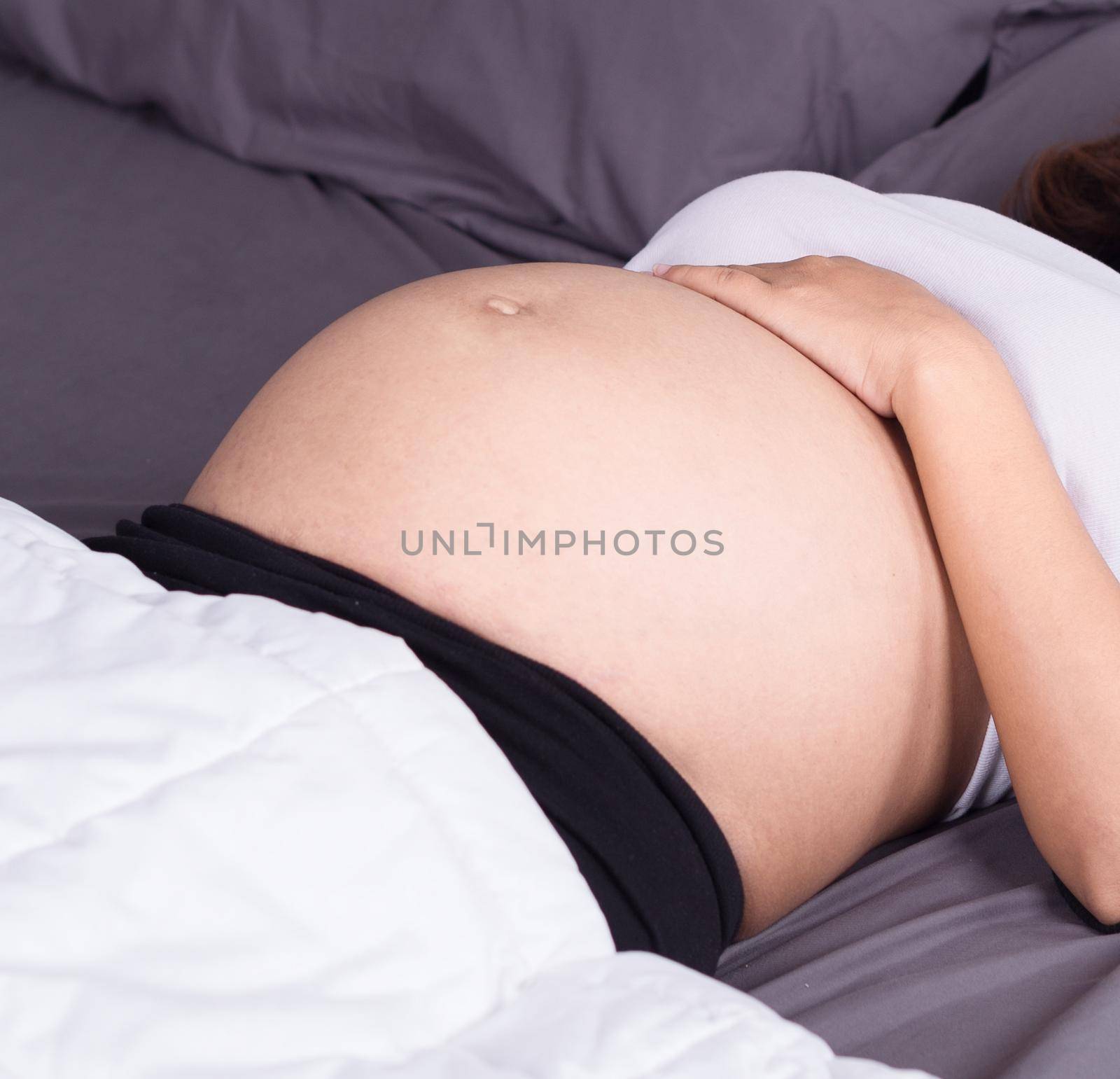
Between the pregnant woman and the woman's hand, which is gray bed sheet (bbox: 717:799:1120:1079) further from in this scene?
the woman's hand

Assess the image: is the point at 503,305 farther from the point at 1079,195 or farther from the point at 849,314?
the point at 1079,195

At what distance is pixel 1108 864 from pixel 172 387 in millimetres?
1008

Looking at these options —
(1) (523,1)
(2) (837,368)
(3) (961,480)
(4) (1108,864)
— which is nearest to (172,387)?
(1) (523,1)

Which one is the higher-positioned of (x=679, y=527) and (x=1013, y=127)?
(x=1013, y=127)

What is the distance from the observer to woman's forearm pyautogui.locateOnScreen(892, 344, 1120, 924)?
649 mm

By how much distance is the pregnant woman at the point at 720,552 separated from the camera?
63cm

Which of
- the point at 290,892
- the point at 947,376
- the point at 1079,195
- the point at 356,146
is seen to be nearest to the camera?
the point at 290,892

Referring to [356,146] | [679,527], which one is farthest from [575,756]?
[356,146]

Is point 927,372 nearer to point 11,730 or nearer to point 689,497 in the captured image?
point 689,497

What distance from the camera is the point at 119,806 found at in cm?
45

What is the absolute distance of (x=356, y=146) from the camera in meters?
1.46

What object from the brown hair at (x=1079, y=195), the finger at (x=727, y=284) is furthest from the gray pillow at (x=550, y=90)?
the finger at (x=727, y=284)

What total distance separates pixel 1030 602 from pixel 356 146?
1.12 metres

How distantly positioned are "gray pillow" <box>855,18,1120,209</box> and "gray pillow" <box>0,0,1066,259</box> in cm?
9
